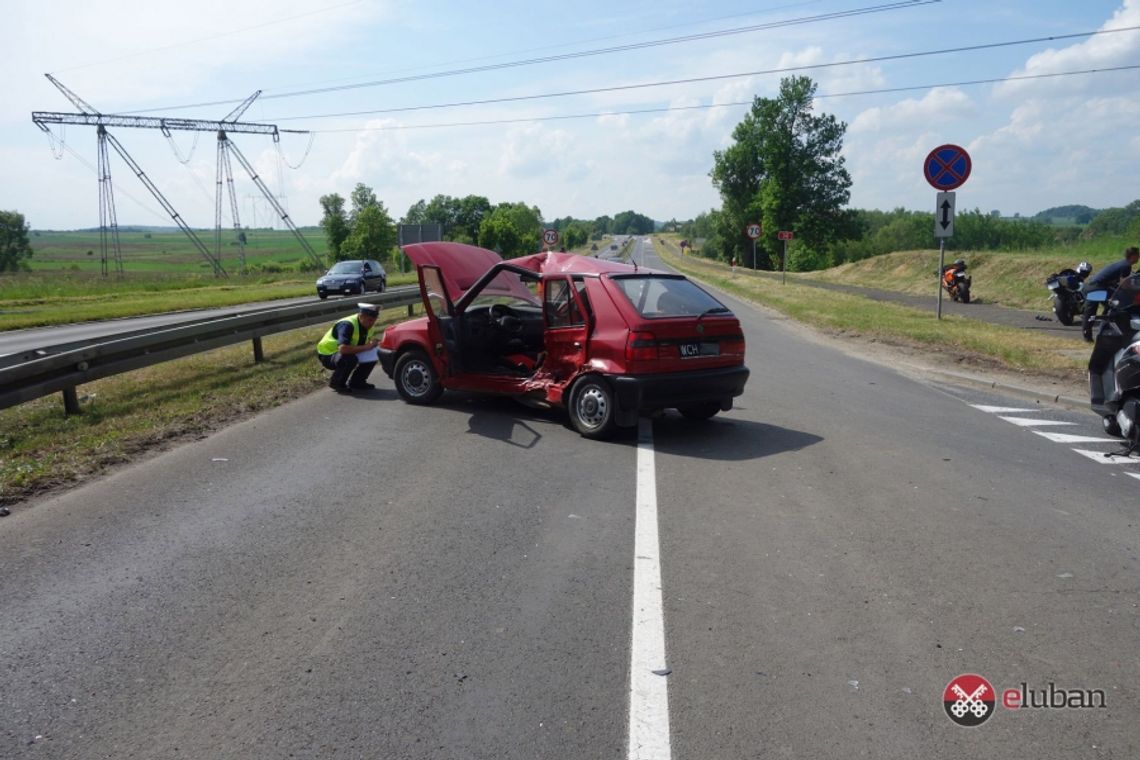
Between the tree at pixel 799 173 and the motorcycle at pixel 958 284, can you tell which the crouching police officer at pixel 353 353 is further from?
the tree at pixel 799 173

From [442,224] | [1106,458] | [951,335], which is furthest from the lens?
[442,224]

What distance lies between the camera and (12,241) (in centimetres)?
8200

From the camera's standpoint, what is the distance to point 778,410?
1006 centimetres

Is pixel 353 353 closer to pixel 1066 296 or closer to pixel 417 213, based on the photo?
pixel 1066 296

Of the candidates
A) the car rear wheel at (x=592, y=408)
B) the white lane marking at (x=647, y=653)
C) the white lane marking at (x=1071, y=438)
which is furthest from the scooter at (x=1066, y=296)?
the white lane marking at (x=647, y=653)

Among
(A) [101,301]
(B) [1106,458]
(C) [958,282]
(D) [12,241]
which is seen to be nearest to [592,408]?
(B) [1106,458]

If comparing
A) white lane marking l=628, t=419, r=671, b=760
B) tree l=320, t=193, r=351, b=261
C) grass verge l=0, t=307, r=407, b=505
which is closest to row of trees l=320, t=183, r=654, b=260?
tree l=320, t=193, r=351, b=261

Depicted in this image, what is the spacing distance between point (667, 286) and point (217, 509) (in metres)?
4.76

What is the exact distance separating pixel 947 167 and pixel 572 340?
10.9m

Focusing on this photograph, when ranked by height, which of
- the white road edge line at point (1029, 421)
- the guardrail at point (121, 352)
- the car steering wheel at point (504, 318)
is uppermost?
the car steering wheel at point (504, 318)

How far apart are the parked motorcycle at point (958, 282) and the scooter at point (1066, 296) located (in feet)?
24.8

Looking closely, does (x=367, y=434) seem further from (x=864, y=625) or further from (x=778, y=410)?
(x=864, y=625)

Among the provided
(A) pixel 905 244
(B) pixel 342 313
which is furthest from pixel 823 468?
(A) pixel 905 244

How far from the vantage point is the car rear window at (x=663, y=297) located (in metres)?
8.51
